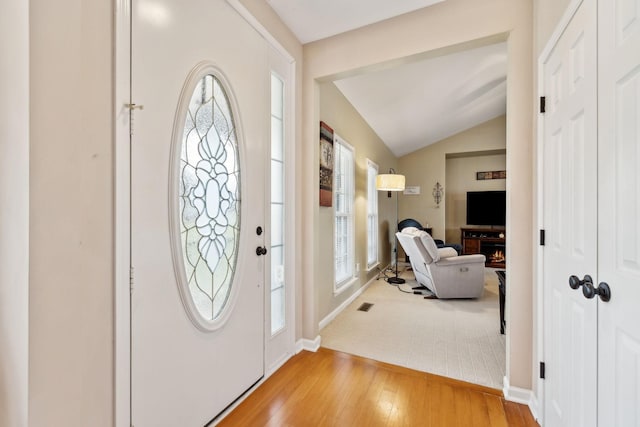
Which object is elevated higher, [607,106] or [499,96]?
[499,96]

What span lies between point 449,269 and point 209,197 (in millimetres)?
3244

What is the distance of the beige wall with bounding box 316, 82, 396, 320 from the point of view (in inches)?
114

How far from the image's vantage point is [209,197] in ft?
4.91

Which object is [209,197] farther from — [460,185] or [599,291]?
[460,185]

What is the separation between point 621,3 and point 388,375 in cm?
219

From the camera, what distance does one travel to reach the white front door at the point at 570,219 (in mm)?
1021

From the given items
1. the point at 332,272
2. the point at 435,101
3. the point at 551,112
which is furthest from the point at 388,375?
the point at 435,101

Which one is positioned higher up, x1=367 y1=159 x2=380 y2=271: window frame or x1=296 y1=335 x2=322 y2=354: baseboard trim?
x1=367 y1=159 x2=380 y2=271: window frame

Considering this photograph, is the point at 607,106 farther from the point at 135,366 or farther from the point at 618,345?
the point at 135,366

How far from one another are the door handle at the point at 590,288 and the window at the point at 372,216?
356cm

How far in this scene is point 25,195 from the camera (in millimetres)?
846

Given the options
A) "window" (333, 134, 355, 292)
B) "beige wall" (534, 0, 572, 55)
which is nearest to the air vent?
"window" (333, 134, 355, 292)

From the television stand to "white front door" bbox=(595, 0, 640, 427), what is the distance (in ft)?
19.2

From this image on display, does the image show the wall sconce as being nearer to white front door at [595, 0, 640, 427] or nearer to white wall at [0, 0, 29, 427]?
white front door at [595, 0, 640, 427]
